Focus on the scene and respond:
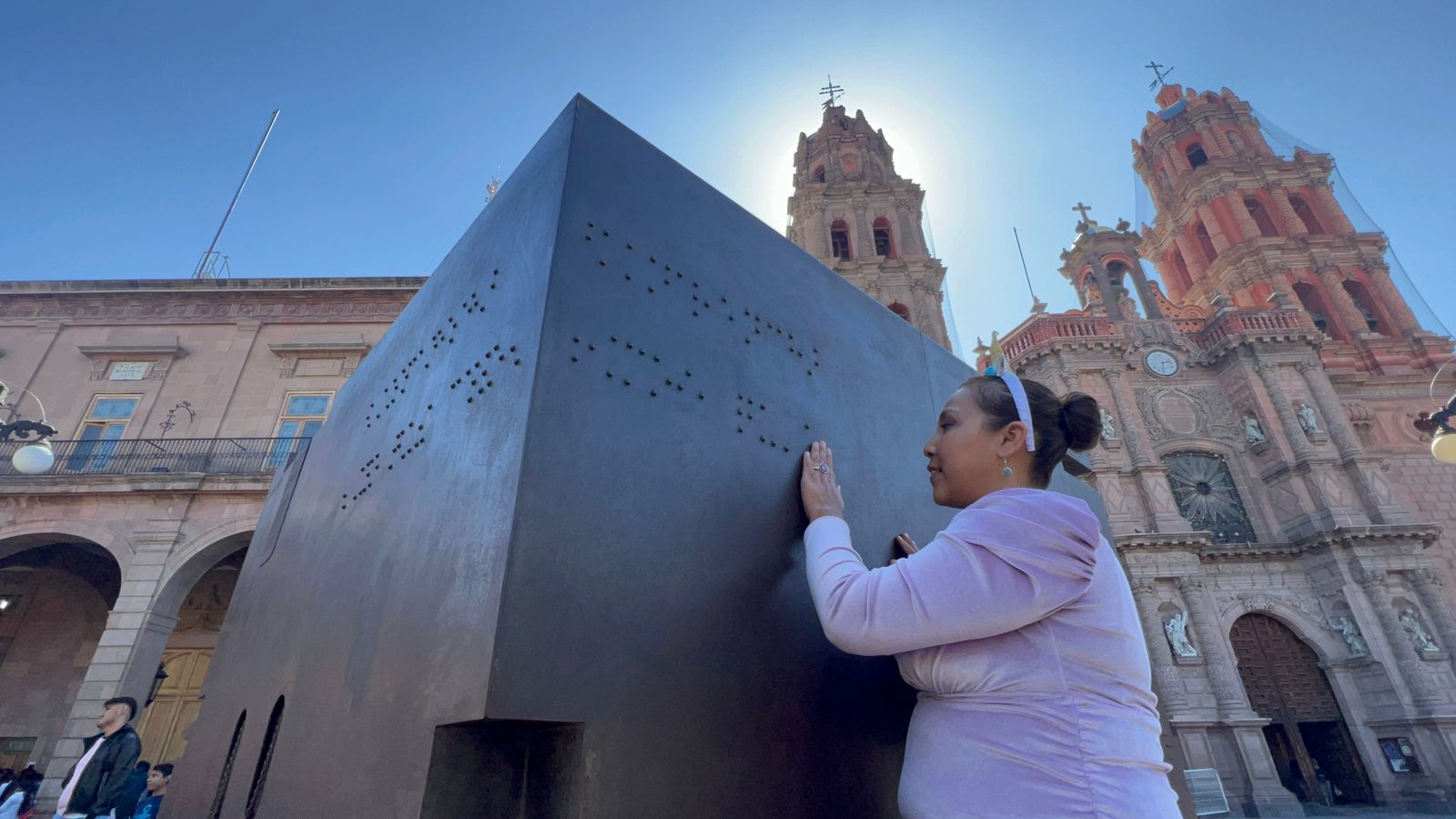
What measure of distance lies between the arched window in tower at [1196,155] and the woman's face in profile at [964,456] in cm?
3918

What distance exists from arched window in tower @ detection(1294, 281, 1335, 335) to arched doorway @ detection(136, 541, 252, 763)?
34.8 meters

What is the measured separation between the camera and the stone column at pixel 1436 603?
52.7 feet

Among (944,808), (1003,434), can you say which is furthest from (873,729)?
(1003,434)

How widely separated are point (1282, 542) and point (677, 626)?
2335 cm

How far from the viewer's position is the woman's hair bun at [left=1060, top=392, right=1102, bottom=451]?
5.26 ft

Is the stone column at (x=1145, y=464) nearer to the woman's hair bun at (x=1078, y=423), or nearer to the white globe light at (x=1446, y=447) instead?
the white globe light at (x=1446, y=447)

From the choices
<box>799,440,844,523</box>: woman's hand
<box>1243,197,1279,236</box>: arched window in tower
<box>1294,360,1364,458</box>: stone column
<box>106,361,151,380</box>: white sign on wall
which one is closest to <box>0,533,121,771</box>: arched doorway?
<box>106,361,151,380</box>: white sign on wall

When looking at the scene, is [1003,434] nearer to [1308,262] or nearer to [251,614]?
[251,614]

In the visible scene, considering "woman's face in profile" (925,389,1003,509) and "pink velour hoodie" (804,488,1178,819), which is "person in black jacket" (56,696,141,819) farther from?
"woman's face in profile" (925,389,1003,509)

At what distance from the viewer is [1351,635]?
1664cm

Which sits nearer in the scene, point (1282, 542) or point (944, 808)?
point (944, 808)

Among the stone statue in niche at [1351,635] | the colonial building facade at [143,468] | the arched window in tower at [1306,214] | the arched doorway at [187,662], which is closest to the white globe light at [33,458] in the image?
the colonial building facade at [143,468]

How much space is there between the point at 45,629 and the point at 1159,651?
24.7 metres

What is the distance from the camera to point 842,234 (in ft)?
88.7
